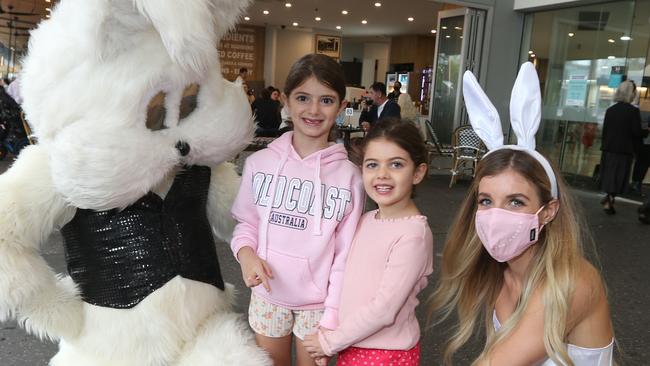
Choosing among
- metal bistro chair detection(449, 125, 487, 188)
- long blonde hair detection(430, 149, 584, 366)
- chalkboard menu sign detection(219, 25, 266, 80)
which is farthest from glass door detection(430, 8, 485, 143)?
chalkboard menu sign detection(219, 25, 266, 80)

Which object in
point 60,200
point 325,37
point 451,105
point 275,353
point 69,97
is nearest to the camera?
point 69,97

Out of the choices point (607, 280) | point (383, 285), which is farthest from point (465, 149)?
point (383, 285)

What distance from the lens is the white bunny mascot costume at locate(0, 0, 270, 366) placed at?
1.28m

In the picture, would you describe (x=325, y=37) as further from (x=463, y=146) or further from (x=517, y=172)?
(x=517, y=172)

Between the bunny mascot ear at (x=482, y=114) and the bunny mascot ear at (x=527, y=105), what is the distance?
63 mm

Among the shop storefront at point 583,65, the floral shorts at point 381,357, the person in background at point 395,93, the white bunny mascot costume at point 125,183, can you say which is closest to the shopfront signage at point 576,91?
the shop storefront at point 583,65

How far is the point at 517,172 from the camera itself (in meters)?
1.48

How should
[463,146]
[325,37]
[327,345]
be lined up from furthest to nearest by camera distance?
[325,37] < [463,146] < [327,345]

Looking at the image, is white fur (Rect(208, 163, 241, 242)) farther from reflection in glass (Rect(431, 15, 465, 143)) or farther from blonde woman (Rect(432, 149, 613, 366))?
reflection in glass (Rect(431, 15, 465, 143))

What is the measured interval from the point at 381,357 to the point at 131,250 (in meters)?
0.81

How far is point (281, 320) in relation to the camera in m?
1.72

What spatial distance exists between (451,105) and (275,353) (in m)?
8.67

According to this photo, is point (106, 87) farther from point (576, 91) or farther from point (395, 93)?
point (395, 93)

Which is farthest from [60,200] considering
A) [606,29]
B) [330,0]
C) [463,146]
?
[330,0]
